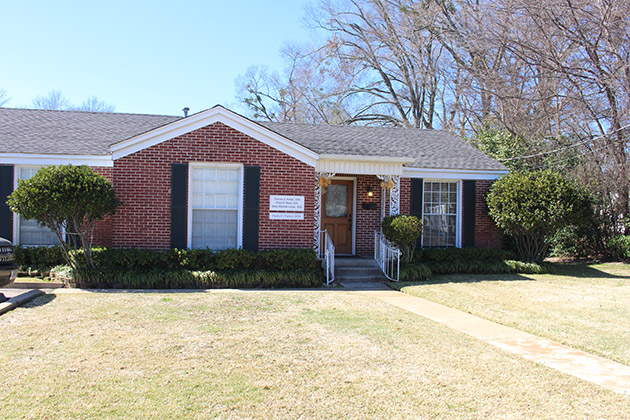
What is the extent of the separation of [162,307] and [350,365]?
4.03m

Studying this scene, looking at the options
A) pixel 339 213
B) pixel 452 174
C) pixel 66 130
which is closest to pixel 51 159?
pixel 66 130

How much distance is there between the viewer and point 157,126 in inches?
517

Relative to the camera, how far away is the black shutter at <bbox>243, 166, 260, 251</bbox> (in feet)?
37.1

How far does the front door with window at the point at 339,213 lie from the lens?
13.9m

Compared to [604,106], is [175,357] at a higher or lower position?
lower

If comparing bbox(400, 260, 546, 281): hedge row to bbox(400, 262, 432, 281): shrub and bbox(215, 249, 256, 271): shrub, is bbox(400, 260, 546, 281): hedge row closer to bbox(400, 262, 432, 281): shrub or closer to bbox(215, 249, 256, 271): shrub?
bbox(400, 262, 432, 281): shrub

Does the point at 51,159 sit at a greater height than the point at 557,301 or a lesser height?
greater

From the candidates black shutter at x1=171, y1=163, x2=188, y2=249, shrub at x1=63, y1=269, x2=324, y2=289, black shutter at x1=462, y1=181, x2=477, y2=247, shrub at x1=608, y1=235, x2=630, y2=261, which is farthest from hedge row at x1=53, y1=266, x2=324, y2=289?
shrub at x1=608, y1=235, x2=630, y2=261

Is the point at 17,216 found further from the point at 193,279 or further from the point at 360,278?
the point at 360,278

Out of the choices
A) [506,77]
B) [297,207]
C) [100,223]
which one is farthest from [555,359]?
[506,77]

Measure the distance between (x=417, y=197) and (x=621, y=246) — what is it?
7207mm

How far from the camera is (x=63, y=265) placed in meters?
10.8

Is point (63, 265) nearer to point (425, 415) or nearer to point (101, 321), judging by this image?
point (101, 321)

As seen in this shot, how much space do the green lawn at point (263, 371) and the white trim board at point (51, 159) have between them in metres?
5.31
